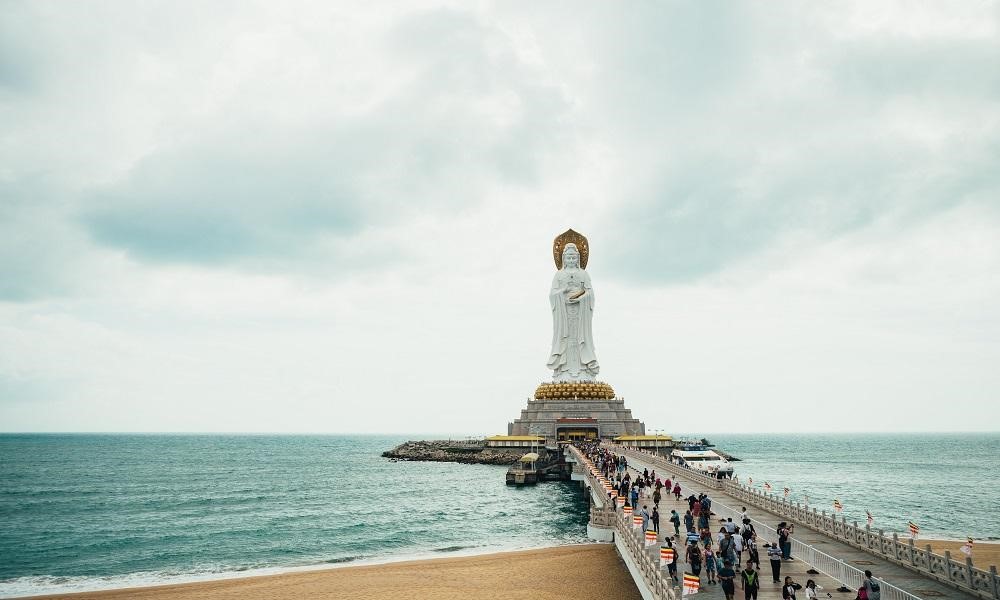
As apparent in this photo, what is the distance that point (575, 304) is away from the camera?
2724 inches

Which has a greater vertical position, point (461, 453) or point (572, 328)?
point (572, 328)

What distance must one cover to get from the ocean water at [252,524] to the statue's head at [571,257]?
23.7 meters

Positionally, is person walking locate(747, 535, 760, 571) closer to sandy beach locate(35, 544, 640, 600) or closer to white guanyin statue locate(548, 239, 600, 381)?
sandy beach locate(35, 544, 640, 600)

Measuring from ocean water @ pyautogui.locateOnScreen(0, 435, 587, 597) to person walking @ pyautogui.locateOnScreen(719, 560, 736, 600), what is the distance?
1452 cm

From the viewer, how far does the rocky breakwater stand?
6204 cm

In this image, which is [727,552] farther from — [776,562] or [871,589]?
[871,589]

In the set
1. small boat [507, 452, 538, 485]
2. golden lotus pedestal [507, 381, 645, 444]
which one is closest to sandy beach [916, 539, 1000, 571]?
small boat [507, 452, 538, 485]

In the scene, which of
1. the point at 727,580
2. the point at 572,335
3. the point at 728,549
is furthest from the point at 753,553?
the point at 572,335

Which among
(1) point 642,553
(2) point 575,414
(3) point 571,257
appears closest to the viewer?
(1) point 642,553

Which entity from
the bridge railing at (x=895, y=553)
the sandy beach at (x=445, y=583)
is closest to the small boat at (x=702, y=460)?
the bridge railing at (x=895, y=553)

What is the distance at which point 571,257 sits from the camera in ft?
231

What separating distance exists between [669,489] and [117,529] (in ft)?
88.7

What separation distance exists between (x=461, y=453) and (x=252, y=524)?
129 feet

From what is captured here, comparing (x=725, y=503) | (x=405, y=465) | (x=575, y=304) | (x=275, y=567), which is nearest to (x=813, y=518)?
(x=725, y=503)
